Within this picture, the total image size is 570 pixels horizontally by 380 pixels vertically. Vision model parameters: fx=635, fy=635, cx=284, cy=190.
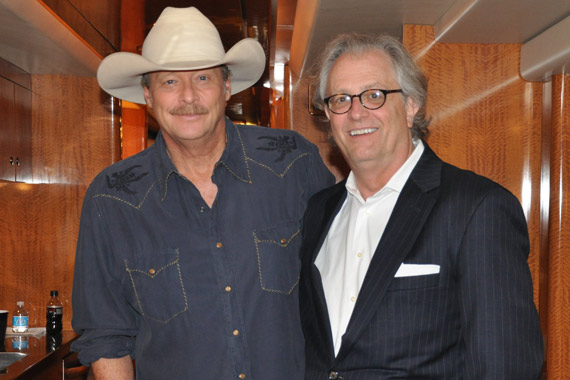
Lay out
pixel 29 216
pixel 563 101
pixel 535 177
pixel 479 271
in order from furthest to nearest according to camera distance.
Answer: pixel 29 216 < pixel 535 177 < pixel 563 101 < pixel 479 271

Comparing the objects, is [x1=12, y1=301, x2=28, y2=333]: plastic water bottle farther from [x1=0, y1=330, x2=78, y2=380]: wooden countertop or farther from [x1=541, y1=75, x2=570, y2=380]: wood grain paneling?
[x1=541, y1=75, x2=570, y2=380]: wood grain paneling

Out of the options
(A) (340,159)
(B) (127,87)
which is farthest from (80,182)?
(B) (127,87)

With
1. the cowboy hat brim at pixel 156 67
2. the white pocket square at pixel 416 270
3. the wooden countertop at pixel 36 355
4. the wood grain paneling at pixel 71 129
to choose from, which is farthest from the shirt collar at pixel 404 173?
the wood grain paneling at pixel 71 129

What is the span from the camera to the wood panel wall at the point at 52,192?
455 centimetres

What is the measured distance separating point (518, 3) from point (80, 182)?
10.6 ft

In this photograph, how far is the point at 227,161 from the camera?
2225 mm

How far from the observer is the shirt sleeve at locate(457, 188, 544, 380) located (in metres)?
1.53

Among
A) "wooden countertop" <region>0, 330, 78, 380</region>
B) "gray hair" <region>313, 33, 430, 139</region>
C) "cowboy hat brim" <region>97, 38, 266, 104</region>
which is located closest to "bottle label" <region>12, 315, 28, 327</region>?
"wooden countertop" <region>0, 330, 78, 380</region>

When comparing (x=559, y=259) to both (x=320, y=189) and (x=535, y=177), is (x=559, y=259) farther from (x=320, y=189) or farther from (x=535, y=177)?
(x=320, y=189)

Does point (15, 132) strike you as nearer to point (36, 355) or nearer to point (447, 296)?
point (36, 355)

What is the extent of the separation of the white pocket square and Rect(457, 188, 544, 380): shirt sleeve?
0.29 ft

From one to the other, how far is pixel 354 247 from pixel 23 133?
3.33 m

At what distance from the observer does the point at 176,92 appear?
7.10ft

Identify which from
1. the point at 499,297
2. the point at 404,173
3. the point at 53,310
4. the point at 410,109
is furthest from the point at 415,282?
the point at 53,310
